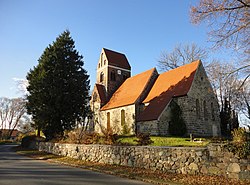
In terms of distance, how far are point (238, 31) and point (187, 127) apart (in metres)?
15.7

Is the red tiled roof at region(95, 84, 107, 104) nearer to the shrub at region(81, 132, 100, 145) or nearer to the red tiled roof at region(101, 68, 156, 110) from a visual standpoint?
the red tiled roof at region(101, 68, 156, 110)

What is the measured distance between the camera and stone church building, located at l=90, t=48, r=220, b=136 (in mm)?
23406

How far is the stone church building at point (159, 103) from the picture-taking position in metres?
23.4

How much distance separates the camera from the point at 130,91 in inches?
1198

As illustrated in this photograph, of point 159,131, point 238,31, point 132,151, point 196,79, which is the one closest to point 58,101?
point 159,131

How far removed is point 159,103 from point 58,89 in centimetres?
1103

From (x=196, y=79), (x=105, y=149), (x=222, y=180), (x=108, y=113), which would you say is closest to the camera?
(x=222, y=180)

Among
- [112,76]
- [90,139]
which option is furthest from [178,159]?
[112,76]

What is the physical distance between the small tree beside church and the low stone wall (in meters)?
12.2

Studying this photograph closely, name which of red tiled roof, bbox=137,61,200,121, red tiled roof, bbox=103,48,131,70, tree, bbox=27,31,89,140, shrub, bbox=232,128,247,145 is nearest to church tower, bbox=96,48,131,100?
red tiled roof, bbox=103,48,131,70

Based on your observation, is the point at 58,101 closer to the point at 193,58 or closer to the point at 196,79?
the point at 196,79

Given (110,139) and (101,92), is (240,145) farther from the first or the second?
(101,92)

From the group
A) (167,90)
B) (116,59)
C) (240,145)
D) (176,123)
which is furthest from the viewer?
(116,59)

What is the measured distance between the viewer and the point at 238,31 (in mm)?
8938
